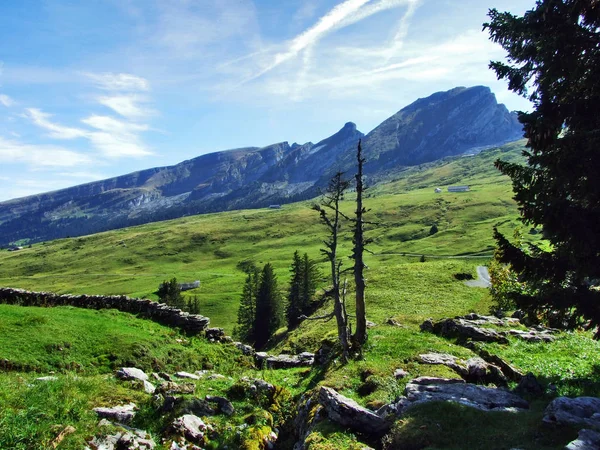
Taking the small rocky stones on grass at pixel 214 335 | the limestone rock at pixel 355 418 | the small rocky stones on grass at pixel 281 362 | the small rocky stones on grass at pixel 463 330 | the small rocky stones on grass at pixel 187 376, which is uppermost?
the limestone rock at pixel 355 418

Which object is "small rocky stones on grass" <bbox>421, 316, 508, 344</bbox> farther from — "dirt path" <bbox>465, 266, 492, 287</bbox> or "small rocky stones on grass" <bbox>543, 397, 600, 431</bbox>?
"dirt path" <bbox>465, 266, 492, 287</bbox>

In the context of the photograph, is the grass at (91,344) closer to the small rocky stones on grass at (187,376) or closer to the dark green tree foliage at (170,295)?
the small rocky stones on grass at (187,376)

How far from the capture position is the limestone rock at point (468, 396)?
13.6 metres

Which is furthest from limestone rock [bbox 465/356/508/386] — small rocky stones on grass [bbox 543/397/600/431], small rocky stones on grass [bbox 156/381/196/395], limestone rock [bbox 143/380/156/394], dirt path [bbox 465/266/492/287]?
dirt path [bbox 465/266/492/287]

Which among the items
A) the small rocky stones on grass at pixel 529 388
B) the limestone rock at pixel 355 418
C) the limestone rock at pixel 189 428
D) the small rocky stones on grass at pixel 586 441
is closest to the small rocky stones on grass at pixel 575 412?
the small rocky stones on grass at pixel 586 441

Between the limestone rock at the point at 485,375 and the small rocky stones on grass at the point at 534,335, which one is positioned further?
the small rocky stones on grass at the point at 534,335

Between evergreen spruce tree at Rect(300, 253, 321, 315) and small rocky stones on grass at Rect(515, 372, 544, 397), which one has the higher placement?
small rocky stones on grass at Rect(515, 372, 544, 397)

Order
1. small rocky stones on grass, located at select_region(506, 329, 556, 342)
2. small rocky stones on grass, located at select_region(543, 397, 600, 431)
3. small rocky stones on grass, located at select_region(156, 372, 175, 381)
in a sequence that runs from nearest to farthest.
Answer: small rocky stones on grass, located at select_region(543, 397, 600, 431) → small rocky stones on grass, located at select_region(156, 372, 175, 381) → small rocky stones on grass, located at select_region(506, 329, 556, 342)

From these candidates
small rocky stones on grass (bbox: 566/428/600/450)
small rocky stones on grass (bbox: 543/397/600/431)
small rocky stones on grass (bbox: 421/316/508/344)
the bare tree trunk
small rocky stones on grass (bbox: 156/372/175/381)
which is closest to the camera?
small rocky stones on grass (bbox: 566/428/600/450)

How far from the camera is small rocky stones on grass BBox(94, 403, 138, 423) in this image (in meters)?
13.1

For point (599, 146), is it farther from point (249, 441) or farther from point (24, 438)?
point (24, 438)

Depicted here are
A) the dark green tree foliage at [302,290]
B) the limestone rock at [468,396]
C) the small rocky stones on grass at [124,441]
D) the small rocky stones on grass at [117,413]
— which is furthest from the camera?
the dark green tree foliage at [302,290]

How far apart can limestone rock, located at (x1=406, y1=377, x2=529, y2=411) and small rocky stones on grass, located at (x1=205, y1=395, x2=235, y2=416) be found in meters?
6.89

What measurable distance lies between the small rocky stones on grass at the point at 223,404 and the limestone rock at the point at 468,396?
22.6 ft
